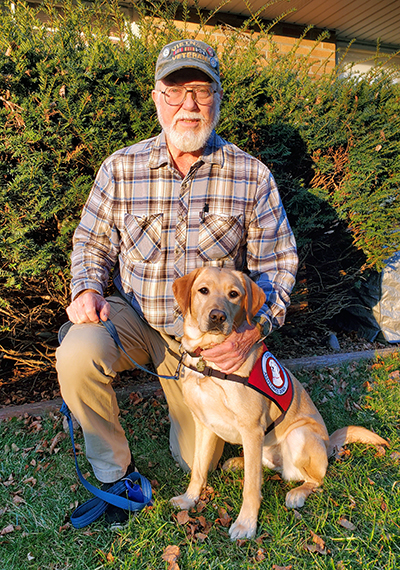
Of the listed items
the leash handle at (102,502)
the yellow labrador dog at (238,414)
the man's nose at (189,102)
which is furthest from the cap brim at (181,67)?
the leash handle at (102,502)

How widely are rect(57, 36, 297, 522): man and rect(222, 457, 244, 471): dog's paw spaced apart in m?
0.10

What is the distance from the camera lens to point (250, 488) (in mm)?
2393

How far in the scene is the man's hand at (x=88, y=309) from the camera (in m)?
2.64

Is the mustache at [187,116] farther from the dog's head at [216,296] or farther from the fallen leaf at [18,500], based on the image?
the fallen leaf at [18,500]

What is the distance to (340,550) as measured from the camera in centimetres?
225

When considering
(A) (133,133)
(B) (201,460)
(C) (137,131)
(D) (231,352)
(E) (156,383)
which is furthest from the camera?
(E) (156,383)

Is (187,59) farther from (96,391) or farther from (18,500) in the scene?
(18,500)

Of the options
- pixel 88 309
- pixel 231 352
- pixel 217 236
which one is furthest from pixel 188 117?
pixel 231 352

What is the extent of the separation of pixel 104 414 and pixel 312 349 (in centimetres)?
335

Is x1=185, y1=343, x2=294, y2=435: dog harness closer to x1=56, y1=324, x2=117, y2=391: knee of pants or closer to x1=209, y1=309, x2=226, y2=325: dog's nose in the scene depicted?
x1=209, y1=309, x2=226, y2=325: dog's nose

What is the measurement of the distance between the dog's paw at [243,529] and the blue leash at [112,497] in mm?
523

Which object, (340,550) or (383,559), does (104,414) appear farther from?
(383,559)

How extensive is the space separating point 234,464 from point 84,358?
4.51ft

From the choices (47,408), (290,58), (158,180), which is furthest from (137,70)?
(47,408)
